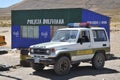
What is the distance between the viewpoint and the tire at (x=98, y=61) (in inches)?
665

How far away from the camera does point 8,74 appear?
1569 cm

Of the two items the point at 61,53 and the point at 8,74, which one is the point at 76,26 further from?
→ the point at 8,74

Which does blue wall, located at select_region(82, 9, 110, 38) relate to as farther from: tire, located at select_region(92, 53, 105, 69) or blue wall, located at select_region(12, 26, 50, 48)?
tire, located at select_region(92, 53, 105, 69)

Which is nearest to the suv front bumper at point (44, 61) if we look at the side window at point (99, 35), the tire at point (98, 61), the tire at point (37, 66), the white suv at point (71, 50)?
the white suv at point (71, 50)

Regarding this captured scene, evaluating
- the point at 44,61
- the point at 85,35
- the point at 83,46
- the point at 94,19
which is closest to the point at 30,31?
the point at 94,19

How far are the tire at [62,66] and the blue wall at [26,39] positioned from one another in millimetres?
10636

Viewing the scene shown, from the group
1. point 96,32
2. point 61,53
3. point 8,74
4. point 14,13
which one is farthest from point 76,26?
point 14,13

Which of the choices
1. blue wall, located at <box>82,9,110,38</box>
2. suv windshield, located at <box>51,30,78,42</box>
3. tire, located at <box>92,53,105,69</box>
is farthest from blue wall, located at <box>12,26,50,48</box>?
suv windshield, located at <box>51,30,78,42</box>

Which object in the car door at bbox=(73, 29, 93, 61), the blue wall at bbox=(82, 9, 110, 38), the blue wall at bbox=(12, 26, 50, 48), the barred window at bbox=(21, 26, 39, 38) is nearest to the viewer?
the car door at bbox=(73, 29, 93, 61)

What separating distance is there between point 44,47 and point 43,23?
11.8 m

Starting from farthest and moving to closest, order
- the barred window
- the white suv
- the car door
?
1. the barred window
2. the car door
3. the white suv

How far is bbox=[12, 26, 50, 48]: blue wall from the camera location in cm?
2622

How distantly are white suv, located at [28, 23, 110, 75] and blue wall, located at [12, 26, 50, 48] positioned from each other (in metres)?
9.20

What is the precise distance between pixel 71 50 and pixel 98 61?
2026 mm
